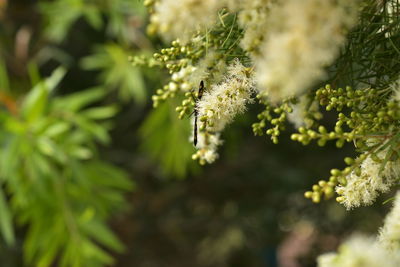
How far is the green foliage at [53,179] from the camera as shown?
1.55 metres

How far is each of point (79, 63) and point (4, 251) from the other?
0.98 m

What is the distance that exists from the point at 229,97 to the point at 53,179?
124 centimetres

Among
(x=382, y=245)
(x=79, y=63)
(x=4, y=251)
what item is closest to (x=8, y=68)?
(x=79, y=63)

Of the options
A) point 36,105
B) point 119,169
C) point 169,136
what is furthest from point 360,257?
point 119,169

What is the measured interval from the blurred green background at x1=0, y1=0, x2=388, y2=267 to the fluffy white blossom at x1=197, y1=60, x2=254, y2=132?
106cm

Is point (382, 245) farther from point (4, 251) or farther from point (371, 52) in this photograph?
point (4, 251)

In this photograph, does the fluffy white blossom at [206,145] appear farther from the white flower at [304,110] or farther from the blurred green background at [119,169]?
the blurred green background at [119,169]

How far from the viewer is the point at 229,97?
1.75 feet

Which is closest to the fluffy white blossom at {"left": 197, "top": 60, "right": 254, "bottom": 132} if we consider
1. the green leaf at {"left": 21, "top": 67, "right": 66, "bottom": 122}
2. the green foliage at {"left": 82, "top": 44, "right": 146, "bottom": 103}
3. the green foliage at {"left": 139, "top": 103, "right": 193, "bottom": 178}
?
the green leaf at {"left": 21, "top": 67, "right": 66, "bottom": 122}

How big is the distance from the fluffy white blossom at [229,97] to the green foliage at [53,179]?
42.0 inches

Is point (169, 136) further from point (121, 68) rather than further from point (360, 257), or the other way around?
point (360, 257)

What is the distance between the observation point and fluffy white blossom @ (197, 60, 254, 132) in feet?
1.75

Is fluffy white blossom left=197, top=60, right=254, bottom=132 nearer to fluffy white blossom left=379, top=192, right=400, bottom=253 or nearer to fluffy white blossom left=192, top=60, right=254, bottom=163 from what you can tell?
fluffy white blossom left=192, top=60, right=254, bottom=163

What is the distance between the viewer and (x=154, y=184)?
3.08 metres
